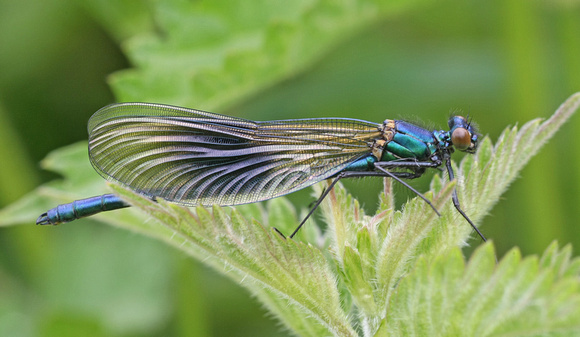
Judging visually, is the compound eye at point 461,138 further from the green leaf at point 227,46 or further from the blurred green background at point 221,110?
the blurred green background at point 221,110

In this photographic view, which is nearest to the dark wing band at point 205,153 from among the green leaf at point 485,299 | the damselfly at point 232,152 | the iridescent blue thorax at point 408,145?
the damselfly at point 232,152

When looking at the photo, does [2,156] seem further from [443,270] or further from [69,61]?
[443,270]

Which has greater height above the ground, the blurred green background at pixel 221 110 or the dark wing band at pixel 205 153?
the blurred green background at pixel 221 110

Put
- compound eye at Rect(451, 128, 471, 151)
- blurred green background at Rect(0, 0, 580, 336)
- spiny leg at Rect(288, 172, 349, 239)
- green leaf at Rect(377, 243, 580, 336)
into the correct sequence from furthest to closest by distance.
A: blurred green background at Rect(0, 0, 580, 336) < compound eye at Rect(451, 128, 471, 151) < spiny leg at Rect(288, 172, 349, 239) < green leaf at Rect(377, 243, 580, 336)

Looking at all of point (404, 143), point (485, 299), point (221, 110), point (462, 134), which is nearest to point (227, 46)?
point (221, 110)

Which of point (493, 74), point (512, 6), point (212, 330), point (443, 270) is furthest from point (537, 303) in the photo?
Answer: point (493, 74)

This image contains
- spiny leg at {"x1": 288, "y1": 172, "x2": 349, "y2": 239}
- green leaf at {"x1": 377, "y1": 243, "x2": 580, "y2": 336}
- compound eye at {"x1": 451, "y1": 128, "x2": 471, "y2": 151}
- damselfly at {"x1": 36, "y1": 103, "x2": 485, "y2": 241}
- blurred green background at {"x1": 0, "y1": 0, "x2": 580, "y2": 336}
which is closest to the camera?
green leaf at {"x1": 377, "y1": 243, "x2": 580, "y2": 336}

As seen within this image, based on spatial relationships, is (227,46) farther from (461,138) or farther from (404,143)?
(461,138)

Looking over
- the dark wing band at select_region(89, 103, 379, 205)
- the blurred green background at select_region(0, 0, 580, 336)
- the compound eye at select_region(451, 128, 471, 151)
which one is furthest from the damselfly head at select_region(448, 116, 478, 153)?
the blurred green background at select_region(0, 0, 580, 336)

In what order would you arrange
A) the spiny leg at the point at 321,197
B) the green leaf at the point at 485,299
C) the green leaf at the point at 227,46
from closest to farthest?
the green leaf at the point at 485,299 → the spiny leg at the point at 321,197 → the green leaf at the point at 227,46

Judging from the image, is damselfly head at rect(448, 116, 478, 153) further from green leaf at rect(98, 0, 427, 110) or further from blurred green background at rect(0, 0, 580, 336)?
blurred green background at rect(0, 0, 580, 336)
